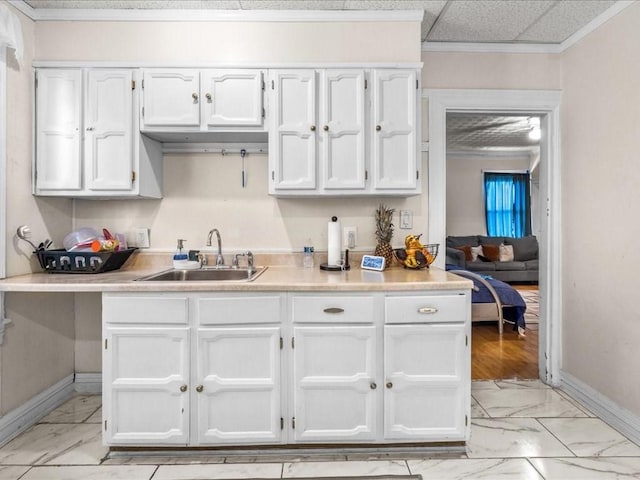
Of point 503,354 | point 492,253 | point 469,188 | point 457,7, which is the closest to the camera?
point 457,7

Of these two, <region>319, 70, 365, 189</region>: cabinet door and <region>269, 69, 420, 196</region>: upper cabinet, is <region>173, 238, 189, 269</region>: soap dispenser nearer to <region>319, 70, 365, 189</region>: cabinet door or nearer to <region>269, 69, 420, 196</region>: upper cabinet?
<region>269, 69, 420, 196</region>: upper cabinet

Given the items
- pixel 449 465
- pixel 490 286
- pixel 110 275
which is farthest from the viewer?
pixel 490 286

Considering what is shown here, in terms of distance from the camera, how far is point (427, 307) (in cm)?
199

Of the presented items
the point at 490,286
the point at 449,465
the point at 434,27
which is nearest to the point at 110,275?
the point at 449,465

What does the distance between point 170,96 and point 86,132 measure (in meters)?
0.53

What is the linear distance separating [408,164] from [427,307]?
34.5 inches

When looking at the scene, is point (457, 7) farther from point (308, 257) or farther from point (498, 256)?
point (498, 256)

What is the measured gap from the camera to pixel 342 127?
237 centimetres

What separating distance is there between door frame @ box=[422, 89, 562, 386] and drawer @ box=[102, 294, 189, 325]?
1825 millimetres

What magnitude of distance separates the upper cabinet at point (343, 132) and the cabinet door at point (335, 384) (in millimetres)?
860

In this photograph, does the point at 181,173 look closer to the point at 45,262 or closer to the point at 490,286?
the point at 45,262

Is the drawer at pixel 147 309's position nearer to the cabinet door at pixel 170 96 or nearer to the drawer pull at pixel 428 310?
the cabinet door at pixel 170 96

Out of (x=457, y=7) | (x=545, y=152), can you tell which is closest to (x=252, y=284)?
(x=457, y=7)

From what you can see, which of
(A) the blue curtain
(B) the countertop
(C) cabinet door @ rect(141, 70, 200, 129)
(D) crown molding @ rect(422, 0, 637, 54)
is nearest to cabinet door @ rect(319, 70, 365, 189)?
(B) the countertop
